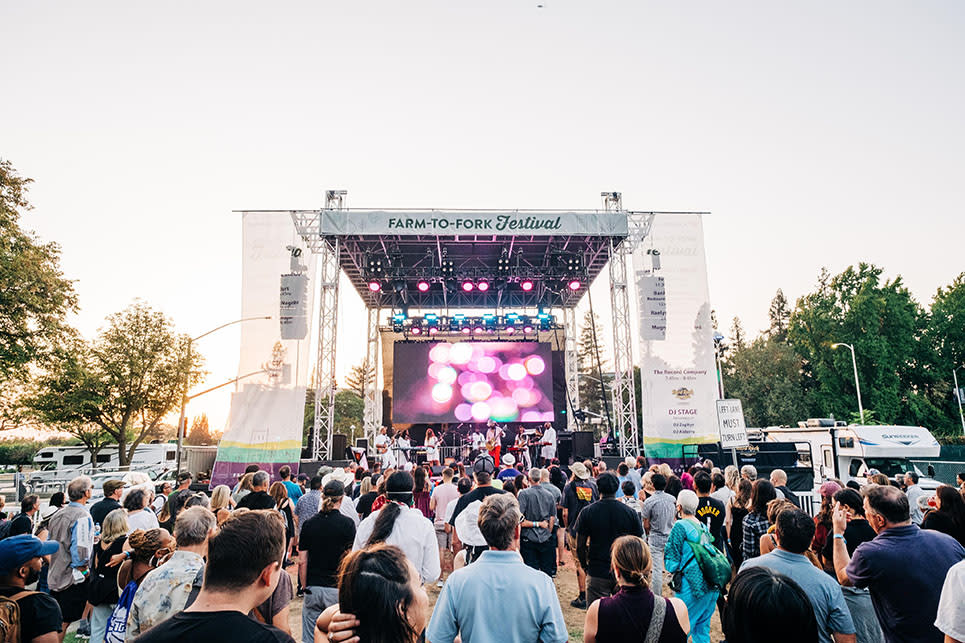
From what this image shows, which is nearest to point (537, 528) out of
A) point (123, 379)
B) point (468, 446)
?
point (468, 446)

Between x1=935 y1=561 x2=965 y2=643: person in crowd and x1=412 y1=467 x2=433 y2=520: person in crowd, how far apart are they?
14.8ft

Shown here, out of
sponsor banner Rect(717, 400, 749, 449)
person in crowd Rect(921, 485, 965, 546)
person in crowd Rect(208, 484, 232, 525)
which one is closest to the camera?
person in crowd Rect(921, 485, 965, 546)

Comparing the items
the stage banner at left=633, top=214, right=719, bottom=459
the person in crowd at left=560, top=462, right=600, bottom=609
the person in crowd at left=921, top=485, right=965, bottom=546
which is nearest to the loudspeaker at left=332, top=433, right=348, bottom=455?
the stage banner at left=633, top=214, right=719, bottom=459

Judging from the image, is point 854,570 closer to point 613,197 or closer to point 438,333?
point 613,197

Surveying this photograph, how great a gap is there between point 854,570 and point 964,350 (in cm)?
4202

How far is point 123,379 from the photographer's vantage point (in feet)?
100

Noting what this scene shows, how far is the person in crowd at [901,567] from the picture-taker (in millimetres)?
2809

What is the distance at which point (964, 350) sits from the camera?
3431 centimetres

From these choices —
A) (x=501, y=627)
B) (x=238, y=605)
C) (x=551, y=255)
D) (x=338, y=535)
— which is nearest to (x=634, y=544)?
(x=501, y=627)

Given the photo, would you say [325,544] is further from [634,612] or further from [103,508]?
[103,508]

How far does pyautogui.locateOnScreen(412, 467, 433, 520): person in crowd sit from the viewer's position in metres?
6.42

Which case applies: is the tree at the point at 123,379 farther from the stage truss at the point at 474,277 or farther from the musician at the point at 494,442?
the musician at the point at 494,442

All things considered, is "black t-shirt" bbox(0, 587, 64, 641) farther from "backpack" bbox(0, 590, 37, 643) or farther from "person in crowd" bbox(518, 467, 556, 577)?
"person in crowd" bbox(518, 467, 556, 577)

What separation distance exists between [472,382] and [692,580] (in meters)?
15.6
